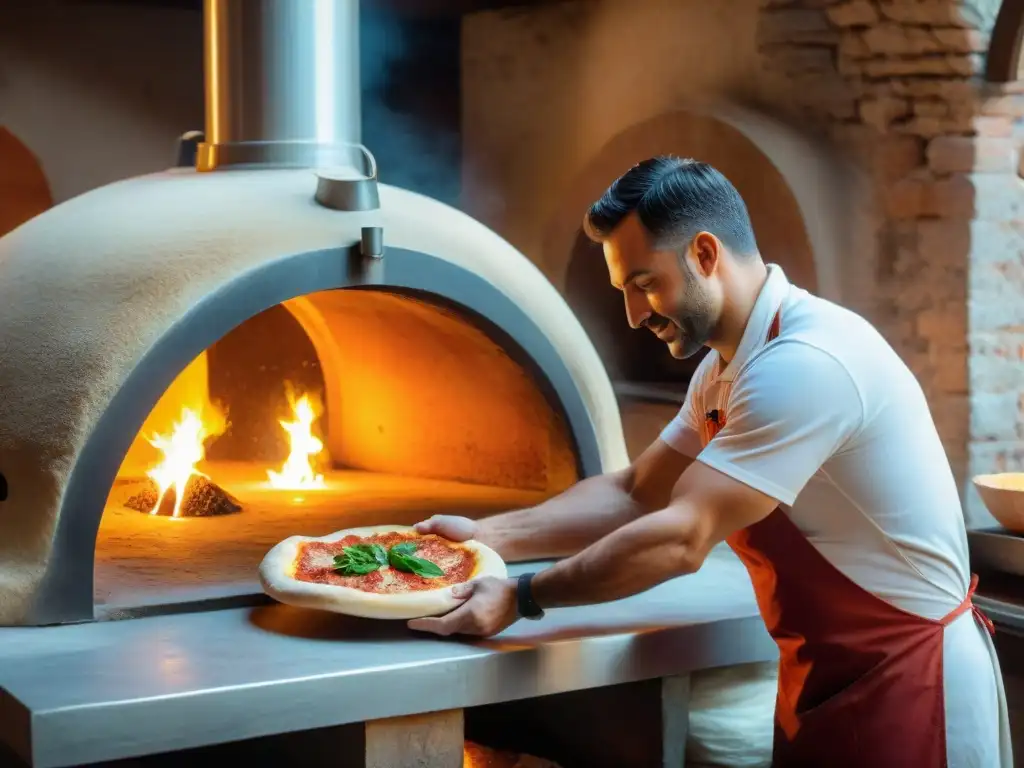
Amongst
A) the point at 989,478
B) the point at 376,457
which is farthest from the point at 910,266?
the point at 376,457

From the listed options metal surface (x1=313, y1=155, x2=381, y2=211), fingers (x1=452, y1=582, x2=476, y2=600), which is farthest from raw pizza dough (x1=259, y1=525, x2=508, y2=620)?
metal surface (x1=313, y1=155, x2=381, y2=211)

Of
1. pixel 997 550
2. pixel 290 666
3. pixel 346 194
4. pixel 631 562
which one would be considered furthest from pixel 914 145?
pixel 290 666

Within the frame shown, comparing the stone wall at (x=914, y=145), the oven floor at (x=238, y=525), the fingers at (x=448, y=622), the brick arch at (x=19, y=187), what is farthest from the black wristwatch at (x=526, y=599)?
the brick arch at (x=19, y=187)

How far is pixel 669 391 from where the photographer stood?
218 inches

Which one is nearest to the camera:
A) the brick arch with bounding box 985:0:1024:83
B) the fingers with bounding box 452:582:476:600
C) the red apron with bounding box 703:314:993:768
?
the red apron with bounding box 703:314:993:768

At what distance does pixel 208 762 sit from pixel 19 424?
92 cm

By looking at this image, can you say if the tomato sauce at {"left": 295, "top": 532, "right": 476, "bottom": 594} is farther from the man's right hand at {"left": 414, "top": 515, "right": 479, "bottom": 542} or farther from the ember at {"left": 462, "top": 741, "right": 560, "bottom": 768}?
the ember at {"left": 462, "top": 741, "right": 560, "bottom": 768}

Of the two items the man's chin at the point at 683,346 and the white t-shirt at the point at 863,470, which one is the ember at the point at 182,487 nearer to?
the man's chin at the point at 683,346

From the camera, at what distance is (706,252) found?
241 cm

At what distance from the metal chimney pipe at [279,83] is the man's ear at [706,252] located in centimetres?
147

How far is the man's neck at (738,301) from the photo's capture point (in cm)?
244

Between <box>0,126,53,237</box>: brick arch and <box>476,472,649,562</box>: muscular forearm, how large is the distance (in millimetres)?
3370

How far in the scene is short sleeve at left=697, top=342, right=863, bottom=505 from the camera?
2.22m

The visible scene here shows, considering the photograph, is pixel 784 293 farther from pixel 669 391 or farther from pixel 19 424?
pixel 669 391
